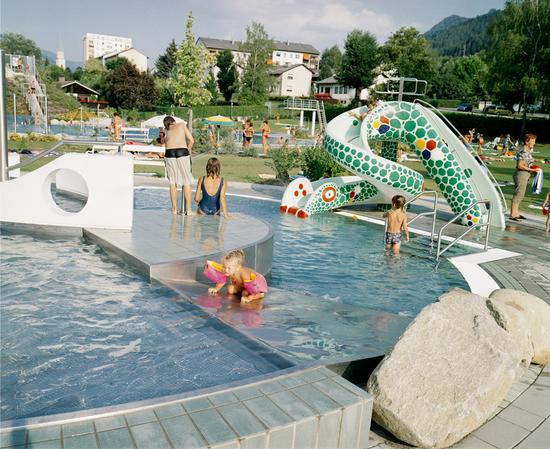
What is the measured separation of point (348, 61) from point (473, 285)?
7356 cm

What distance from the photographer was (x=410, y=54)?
63375 mm

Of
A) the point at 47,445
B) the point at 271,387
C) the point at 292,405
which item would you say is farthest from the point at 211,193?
the point at 47,445

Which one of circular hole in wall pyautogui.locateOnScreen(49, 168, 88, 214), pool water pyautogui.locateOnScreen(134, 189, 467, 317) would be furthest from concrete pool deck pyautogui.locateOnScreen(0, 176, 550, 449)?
circular hole in wall pyautogui.locateOnScreen(49, 168, 88, 214)

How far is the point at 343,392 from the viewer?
3.60 metres

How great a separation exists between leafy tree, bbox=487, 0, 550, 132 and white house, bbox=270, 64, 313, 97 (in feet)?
208

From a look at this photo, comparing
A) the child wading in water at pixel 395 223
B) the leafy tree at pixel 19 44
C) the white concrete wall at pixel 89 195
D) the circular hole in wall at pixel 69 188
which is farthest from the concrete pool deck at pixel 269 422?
the leafy tree at pixel 19 44

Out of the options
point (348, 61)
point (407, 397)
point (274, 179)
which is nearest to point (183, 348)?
point (407, 397)

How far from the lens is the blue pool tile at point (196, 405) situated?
327 cm

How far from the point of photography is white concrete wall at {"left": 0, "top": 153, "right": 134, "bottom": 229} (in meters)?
8.34

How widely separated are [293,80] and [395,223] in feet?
343

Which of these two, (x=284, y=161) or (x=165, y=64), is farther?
(x=165, y=64)

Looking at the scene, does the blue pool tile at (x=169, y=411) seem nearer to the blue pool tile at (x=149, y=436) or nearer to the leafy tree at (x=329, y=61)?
the blue pool tile at (x=149, y=436)

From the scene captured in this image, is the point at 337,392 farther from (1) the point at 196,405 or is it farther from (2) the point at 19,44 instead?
(2) the point at 19,44

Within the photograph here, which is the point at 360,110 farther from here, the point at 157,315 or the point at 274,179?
the point at 157,315
